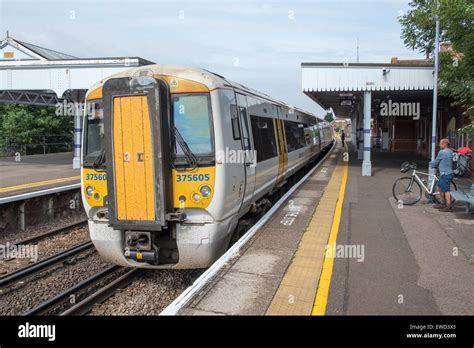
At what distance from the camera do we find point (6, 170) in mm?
17656

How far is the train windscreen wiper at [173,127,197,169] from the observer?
18.1ft

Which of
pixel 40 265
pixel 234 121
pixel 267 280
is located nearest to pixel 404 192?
pixel 234 121

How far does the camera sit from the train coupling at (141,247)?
→ 5.59 metres

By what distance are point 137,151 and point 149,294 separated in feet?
7.16

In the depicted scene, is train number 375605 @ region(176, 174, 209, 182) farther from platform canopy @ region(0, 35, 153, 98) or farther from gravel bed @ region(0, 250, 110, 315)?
platform canopy @ region(0, 35, 153, 98)

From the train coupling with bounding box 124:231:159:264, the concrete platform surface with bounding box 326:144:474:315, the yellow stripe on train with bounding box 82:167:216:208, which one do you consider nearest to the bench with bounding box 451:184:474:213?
the concrete platform surface with bounding box 326:144:474:315

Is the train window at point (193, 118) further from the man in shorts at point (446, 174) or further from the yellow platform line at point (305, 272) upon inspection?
the man in shorts at point (446, 174)

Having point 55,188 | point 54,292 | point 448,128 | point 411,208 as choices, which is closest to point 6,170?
point 55,188

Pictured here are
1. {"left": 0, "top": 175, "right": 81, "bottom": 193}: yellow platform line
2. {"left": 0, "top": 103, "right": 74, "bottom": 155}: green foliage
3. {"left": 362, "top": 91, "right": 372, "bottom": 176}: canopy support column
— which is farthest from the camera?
{"left": 0, "top": 103, "right": 74, "bottom": 155}: green foliage

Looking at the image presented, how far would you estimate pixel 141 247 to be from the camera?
5.62 meters

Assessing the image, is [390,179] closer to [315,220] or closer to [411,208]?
[411,208]

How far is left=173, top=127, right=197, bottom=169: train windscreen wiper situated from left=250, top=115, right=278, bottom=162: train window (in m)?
2.31

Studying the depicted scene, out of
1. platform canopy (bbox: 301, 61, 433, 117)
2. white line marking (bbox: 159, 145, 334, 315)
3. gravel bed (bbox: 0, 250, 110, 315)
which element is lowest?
gravel bed (bbox: 0, 250, 110, 315)

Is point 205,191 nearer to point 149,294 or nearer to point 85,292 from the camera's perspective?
point 149,294
